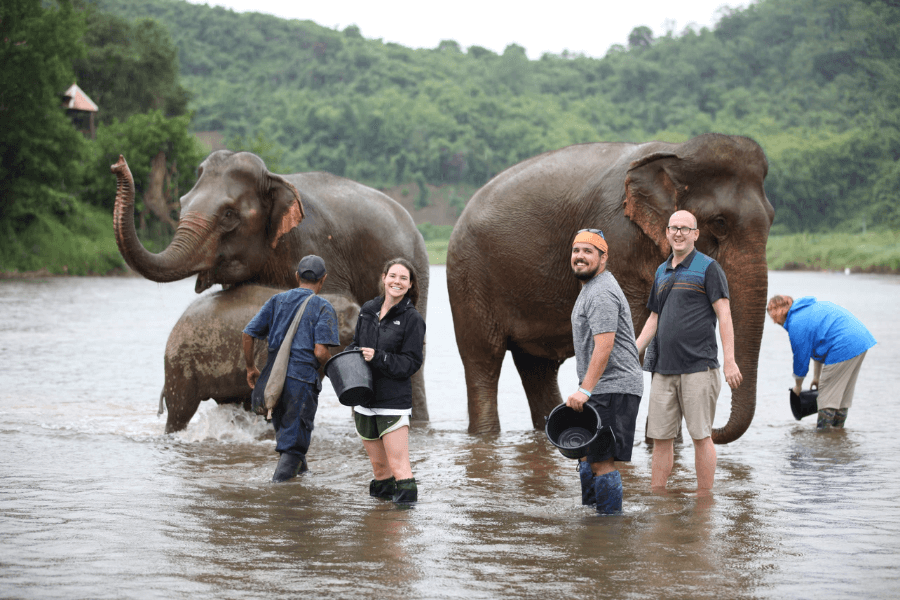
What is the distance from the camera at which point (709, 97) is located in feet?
479

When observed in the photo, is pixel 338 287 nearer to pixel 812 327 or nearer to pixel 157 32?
pixel 812 327

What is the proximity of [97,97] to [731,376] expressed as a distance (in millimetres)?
76167

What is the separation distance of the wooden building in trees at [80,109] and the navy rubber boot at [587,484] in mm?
57910

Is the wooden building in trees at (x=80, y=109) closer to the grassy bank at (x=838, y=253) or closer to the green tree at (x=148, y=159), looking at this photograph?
the green tree at (x=148, y=159)

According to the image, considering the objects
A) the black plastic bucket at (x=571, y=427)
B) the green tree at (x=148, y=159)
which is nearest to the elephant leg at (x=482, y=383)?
the black plastic bucket at (x=571, y=427)

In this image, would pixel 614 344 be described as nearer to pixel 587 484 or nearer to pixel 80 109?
Answer: pixel 587 484

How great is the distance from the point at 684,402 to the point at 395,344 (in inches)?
69.0

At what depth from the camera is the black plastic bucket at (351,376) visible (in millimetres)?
6105

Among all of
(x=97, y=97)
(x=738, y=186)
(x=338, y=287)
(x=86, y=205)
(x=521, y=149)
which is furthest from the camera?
(x=521, y=149)

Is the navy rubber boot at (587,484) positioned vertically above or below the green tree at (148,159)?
below

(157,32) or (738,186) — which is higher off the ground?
(157,32)

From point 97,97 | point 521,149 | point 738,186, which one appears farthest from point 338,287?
point 521,149

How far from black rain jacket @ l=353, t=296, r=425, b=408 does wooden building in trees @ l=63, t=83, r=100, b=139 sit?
5727 cm

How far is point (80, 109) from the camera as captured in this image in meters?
63.9
